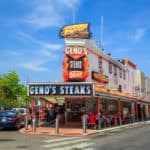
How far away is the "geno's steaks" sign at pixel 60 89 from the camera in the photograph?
29672 mm

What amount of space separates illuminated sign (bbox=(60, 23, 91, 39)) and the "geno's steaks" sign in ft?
34.3

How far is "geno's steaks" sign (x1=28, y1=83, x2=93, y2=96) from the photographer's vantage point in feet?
97.3

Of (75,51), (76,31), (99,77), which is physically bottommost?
(99,77)

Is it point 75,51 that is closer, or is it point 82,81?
point 82,81

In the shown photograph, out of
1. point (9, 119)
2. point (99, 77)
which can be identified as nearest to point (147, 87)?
point (99, 77)

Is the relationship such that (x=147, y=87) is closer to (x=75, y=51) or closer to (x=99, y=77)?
(x=99, y=77)

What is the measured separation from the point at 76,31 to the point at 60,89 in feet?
36.9

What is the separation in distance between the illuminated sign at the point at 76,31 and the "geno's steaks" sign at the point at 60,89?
1045 centimetres

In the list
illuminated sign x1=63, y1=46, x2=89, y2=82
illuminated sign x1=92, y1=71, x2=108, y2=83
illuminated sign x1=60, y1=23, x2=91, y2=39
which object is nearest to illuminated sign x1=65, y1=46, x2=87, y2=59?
illuminated sign x1=63, y1=46, x2=89, y2=82

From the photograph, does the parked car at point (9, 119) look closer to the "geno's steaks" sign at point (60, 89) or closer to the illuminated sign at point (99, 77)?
the "geno's steaks" sign at point (60, 89)

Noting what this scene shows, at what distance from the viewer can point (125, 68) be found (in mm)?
54625

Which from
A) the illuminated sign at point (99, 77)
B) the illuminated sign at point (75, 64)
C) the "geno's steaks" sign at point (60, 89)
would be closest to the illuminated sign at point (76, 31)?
the illuminated sign at point (75, 64)

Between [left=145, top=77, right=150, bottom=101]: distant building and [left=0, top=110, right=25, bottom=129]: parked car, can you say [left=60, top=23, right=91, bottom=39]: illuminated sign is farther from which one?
[left=145, top=77, right=150, bottom=101]: distant building

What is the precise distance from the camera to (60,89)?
30.2m
